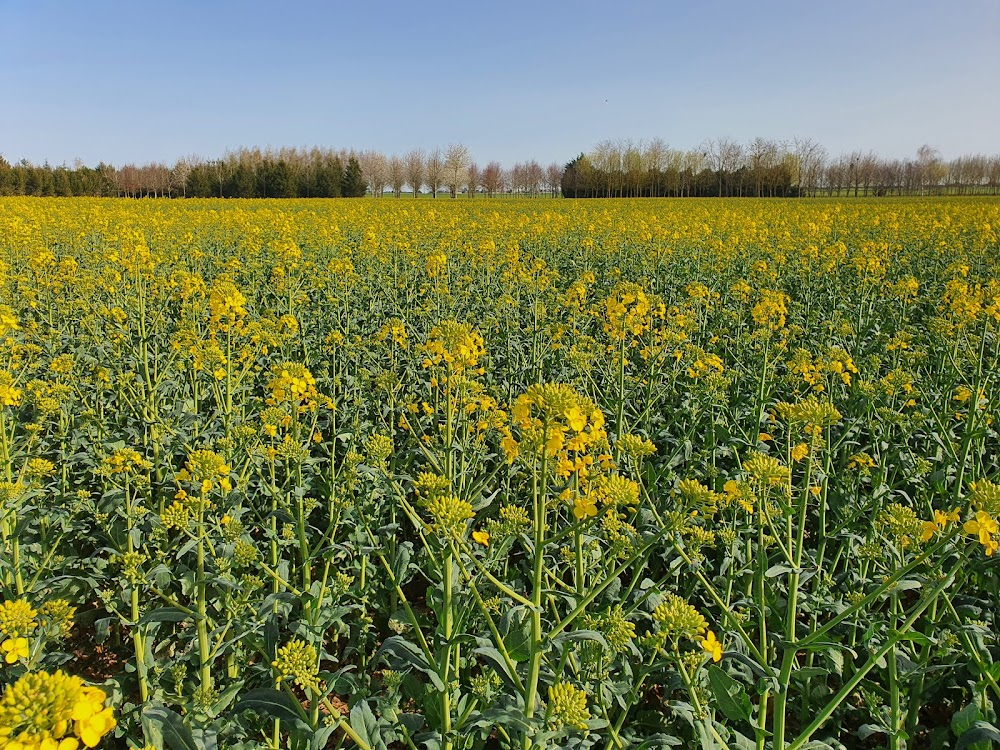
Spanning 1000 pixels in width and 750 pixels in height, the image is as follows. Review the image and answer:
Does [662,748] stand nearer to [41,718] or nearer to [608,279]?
[41,718]

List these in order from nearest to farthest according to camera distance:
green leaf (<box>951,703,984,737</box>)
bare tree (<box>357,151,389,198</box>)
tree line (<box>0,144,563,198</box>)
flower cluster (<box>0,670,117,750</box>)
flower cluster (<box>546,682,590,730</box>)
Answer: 1. flower cluster (<box>0,670,117,750</box>)
2. flower cluster (<box>546,682,590,730</box>)
3. green leaf (<box>951,703,984,737</box>)
4. tree line (<box>0,144,563,198</box>)
5. bare tree (<box>357,151,389,198</box>)

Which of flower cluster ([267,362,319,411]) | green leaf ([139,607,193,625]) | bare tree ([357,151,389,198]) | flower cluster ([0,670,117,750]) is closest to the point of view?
flower cluster ([0,670,117,750])

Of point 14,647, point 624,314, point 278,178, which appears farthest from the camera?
point 278,178

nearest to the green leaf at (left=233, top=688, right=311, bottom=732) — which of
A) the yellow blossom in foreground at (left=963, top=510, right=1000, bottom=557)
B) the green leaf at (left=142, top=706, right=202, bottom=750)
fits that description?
the green leaf at (left=142, top=706, right=202, bottom=750)

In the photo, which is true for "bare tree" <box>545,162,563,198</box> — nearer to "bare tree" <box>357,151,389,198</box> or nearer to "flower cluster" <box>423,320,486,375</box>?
"bare tree" <box>357,151,389,198</box>

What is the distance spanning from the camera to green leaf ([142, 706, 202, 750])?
2262 mm

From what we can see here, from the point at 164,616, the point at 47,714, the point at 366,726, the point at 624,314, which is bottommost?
the point at 366,726

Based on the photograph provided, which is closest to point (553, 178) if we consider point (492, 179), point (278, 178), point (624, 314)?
point (492, 179)

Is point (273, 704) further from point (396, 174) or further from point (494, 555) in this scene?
point (396, 174)

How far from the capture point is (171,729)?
2.27 metres

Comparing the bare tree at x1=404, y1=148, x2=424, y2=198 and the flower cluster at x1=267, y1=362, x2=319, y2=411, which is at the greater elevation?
the bare tree at x1=404, y1=148, x2=424, y2=198

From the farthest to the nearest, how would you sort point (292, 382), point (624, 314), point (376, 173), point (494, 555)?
1. point (376, 173)
2. point (624, 314)
3. point (292, 382)
4. point (494, 555)

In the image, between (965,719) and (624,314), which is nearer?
(965,719)

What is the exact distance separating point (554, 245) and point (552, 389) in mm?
14243
